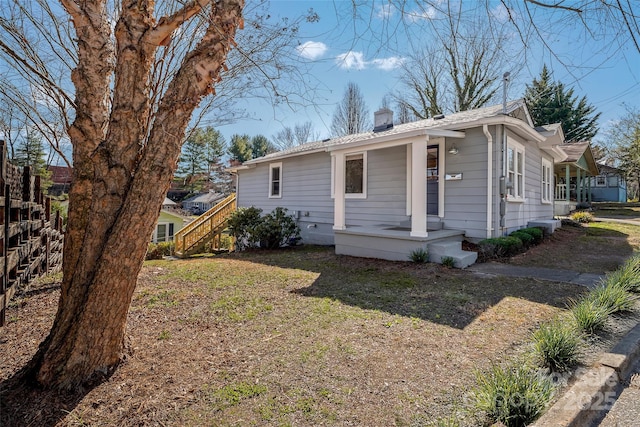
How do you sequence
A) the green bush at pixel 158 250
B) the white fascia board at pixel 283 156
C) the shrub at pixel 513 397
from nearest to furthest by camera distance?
1. the shrub at pixel 513 397
2. the white fascia board at pixel 283 156
3. the green bush at pixel 158 250

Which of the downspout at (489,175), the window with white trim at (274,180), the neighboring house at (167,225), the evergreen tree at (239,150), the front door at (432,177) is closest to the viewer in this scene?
the downspout at (489,175)

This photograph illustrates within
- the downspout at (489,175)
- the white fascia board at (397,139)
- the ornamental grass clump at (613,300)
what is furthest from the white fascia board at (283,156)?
the ornamental grass clump at (613,300)

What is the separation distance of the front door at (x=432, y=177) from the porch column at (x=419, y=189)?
5.85 feet

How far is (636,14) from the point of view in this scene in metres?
2.31

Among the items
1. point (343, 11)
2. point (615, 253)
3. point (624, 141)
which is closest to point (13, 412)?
point (343, 11)

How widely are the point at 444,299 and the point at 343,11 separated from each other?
3.55m

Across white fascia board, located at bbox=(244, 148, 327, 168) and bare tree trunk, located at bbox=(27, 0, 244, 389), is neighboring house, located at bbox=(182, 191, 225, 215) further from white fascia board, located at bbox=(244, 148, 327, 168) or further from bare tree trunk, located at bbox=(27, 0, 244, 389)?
bare tree trunk, located at bbox=(27, 0, 244, 389)

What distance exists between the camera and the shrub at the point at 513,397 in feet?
5.96

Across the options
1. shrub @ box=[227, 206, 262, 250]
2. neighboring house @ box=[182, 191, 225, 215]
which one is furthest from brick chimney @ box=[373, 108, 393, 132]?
neighboring house @ box=[182, 191, 225, 215]

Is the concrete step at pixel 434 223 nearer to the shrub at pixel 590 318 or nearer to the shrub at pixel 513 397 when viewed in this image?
the shrub at pixel 590 318

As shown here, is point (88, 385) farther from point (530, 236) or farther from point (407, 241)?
point (530, 236)

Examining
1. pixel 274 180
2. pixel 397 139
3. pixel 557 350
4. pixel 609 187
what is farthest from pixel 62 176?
pixel 609 187

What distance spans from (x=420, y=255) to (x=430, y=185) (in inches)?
106

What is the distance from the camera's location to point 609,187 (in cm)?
2647
